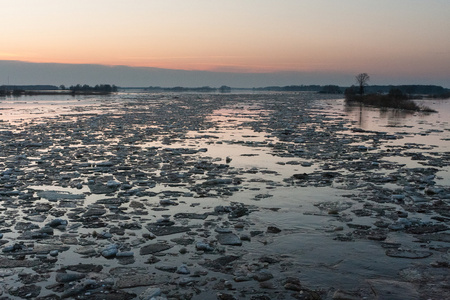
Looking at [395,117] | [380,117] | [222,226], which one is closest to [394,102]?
[395,117]

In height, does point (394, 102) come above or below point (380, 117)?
above

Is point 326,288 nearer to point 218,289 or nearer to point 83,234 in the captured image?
point 218,289

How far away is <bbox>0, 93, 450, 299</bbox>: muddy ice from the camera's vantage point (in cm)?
453

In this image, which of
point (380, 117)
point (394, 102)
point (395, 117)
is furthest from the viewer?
point (394, 102)

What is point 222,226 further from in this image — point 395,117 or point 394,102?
point 394,102

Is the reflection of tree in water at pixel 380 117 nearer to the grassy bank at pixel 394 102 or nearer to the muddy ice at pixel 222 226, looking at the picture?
the grassy bank at pixel 394 102

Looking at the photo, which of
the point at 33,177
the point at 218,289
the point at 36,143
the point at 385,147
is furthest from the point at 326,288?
the point at 36,143

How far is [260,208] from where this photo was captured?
24.1 ft

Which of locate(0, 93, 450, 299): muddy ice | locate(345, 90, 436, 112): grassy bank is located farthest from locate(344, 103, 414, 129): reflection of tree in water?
locate(0, 93, 450, 299): muddy ice

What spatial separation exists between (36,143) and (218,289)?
12536mm

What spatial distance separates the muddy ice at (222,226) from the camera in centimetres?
453

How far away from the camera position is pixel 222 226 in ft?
21.1

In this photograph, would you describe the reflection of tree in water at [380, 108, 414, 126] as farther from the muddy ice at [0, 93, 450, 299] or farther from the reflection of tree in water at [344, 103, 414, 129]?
the muddy ice at [0, 93, 450, 299]

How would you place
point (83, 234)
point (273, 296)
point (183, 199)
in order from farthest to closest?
point (183, 199) < point (83, 234) < point (273, 296)
